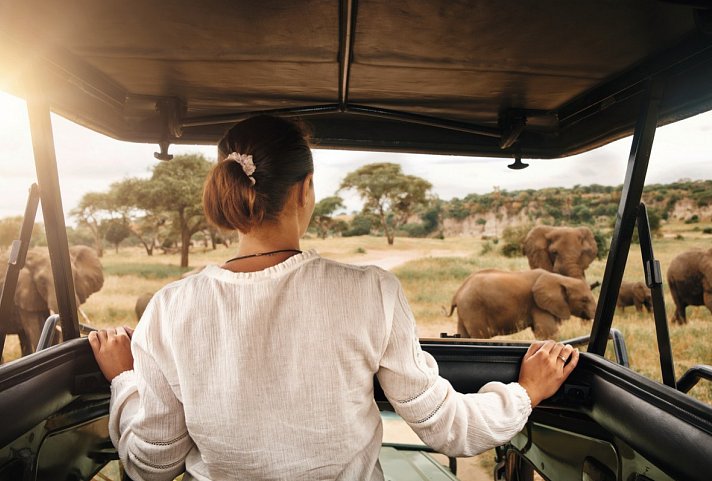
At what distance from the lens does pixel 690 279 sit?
7414 mm

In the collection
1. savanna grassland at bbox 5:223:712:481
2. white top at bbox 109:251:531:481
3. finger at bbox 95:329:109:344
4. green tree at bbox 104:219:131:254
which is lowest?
savanna grassland at bbox 5:223:712:481

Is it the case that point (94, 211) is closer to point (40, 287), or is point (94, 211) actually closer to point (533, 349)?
point (40, 287)

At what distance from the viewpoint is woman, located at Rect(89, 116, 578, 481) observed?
0.63 metres

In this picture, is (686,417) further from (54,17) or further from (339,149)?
(54,17)

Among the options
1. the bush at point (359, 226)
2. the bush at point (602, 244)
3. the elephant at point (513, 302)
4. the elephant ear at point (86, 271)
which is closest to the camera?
the elephant ear at point (86, 271)

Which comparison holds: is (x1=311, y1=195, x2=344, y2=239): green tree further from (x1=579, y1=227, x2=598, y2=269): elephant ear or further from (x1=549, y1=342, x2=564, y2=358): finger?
(x1=549, y1=342, x2=564, y2=358): finger

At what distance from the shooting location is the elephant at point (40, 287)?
6871mm

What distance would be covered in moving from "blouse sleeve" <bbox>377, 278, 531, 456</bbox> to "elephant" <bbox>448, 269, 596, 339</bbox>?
6437 millimetres

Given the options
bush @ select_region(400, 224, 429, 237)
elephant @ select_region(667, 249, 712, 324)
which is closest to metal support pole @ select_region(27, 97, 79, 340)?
elephant @ select_region(667, 249, 712, 324)

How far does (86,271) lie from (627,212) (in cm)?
702

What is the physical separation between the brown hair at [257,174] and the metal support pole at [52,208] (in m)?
0.48

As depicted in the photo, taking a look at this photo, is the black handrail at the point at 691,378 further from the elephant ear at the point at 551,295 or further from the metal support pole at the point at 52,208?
the elephant ear at the point at 551,295

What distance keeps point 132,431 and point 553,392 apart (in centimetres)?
68

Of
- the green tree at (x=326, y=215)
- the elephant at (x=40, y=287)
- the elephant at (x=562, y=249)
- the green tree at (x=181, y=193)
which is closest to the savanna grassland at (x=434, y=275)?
the green tree at (x=326, y=215)
